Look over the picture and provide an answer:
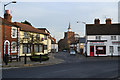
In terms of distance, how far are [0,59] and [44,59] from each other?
740 cm

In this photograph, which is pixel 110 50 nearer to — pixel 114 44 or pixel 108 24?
pixel 114 44

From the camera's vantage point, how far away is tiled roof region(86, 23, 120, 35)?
125 ft

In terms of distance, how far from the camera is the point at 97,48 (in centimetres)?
3762

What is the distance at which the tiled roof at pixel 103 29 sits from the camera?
3822 centimetres

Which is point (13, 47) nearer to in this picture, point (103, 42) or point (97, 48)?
point (97, 48)

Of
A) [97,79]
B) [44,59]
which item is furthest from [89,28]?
[97,79]

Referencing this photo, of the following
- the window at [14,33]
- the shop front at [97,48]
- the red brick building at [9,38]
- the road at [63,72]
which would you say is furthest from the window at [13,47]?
the shop front at [97,48]

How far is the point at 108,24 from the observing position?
41.3 metres

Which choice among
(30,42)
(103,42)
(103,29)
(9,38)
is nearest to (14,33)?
(9,38)

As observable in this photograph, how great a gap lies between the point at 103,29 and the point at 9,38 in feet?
85.0

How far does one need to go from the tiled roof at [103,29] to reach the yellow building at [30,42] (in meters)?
13.4

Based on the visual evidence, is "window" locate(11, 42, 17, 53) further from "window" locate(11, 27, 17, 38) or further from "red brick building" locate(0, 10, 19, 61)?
"window" locate(11, 27, 17, 38)

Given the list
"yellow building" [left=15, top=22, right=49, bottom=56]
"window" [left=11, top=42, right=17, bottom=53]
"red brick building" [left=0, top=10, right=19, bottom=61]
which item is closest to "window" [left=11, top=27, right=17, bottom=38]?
"red brick building" [left=0, top=10, right=19, bottom=61]

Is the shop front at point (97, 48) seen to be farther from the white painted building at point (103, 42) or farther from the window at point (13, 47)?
the window at point (13, 47)
